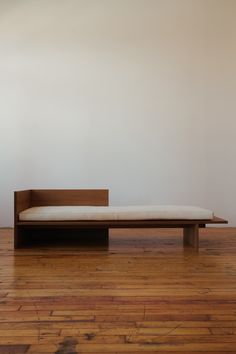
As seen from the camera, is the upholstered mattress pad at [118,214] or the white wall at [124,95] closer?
the upholstered mattress pad at [118,214]

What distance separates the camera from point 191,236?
3.04 meters

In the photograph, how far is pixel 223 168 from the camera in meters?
4.32

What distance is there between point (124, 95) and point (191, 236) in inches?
89.4

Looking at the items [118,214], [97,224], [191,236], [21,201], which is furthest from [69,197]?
[191,236]

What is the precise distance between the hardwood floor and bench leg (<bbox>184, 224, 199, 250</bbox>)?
0.33 ft

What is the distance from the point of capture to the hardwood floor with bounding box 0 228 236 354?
119 centimetres

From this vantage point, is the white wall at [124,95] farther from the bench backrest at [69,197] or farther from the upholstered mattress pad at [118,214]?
the upholstered mattress pad at [118,214]

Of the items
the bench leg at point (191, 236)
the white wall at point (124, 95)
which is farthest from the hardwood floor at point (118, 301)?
the white wall at point (124, 95)

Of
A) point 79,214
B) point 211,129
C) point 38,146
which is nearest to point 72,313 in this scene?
point 79,214

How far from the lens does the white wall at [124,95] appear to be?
4.34m

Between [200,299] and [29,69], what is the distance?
3.85 metres

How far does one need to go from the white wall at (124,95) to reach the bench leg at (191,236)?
117cm

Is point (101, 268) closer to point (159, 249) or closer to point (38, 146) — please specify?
point (159, 249)

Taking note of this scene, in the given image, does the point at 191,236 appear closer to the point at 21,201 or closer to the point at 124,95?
the point at 21,201
